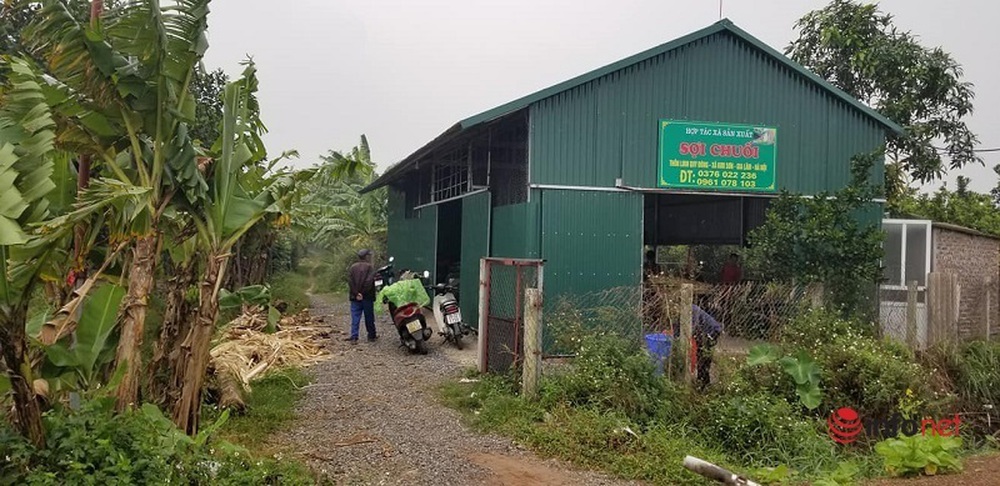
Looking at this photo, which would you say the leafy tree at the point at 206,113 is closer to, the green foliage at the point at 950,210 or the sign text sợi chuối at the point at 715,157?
the sign text sợi chuối at the point at 715,157

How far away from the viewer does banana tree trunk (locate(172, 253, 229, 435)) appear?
533 cm

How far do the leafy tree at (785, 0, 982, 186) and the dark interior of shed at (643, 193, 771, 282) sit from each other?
5358 mm

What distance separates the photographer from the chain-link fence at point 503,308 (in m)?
8.03

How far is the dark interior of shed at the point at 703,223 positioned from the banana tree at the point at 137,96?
33.7ft

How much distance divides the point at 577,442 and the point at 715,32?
7824 mm

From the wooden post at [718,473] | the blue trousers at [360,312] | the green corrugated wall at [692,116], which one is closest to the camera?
the wooden post at [718,473]

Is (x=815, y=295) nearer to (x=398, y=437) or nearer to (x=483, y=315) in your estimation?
(x=483, y=315)

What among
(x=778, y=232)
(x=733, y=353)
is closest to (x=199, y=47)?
(x=733, y=353)

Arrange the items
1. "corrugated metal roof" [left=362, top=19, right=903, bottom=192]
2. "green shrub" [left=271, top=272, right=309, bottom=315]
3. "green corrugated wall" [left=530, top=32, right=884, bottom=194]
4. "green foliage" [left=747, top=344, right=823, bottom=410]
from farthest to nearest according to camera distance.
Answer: "green shrub" [left=271, top=272, right=309, bottom=315] < "green corrugated wall" [left=530, top=32, right=884, bottom=194] < "corrugated metal roof" [left=362, top=19, right=903, bottom=192] < "green foliage" [left=747, top=344, right=823, bottom=410]

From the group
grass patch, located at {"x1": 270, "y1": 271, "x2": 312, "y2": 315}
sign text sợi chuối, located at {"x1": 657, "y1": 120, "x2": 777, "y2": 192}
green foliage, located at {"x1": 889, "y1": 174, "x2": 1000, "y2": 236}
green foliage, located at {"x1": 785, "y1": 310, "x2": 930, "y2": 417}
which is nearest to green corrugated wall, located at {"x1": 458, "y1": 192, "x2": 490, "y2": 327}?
Answer: sign text sợi chuối, located at {"x1": 657, "y1": 120, "x2": 777, "y2": 192}

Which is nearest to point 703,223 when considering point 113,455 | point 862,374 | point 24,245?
point 862,374

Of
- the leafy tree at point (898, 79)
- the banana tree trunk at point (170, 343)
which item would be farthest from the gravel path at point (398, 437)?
the leafy tree at point (898, 79)

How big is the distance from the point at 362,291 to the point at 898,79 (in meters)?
15.1

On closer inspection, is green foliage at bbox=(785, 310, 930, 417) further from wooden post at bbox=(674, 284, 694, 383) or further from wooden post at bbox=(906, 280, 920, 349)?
wooden post at bbox=(906, 280, 920, 349)
